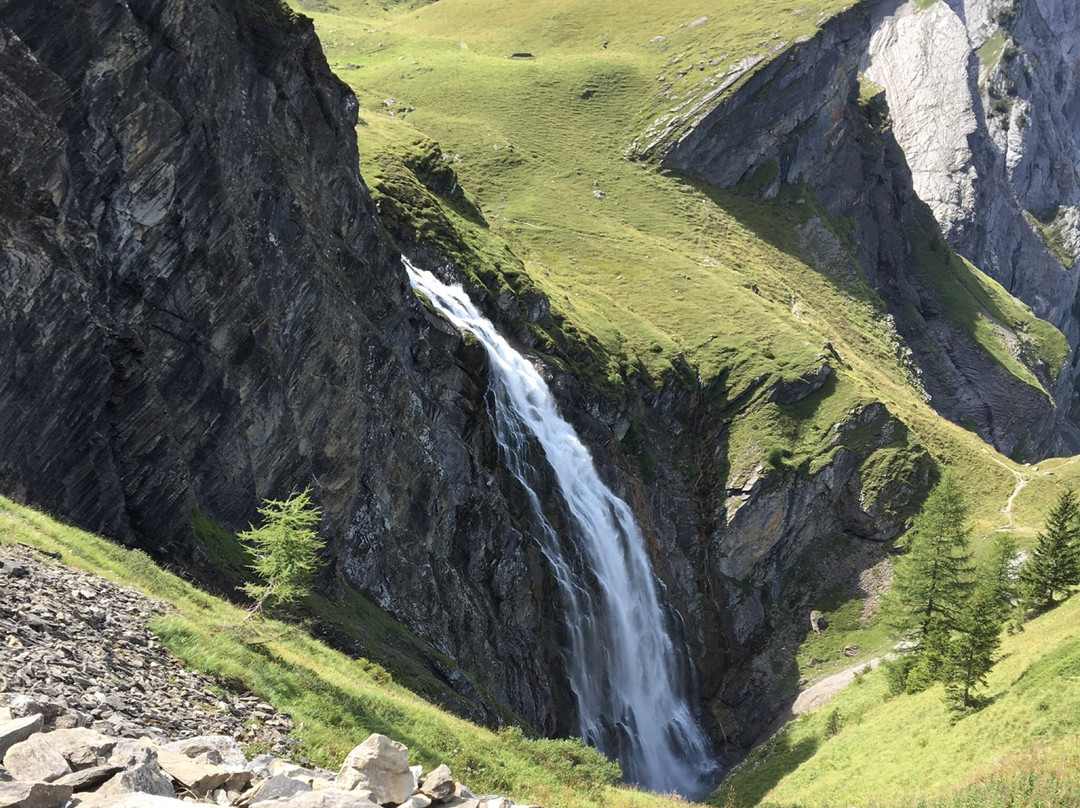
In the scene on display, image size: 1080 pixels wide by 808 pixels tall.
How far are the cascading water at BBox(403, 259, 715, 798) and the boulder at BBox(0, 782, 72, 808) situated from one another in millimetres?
50735

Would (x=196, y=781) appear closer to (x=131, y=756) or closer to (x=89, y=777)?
(x=131, y=756)

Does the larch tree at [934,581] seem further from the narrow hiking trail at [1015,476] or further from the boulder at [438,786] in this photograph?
the boulder at [438,786]

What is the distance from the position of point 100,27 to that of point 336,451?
69.3 ft

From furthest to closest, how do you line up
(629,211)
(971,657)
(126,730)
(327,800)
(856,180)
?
(856,180) < (629,211) < (971,657) < (126,730) < (327,800)

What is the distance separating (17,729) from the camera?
1080 cm

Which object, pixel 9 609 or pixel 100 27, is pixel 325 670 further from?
pixel 100 27

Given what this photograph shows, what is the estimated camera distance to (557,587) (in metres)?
59.8

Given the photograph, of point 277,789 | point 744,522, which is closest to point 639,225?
point 744,522

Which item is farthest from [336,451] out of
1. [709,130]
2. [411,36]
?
[411,36]

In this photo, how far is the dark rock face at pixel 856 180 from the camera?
146 meters

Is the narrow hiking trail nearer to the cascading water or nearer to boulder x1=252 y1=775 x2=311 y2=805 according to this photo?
the cascading water

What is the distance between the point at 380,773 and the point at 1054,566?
4394cm

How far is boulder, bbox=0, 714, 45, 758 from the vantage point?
1058 centimetres

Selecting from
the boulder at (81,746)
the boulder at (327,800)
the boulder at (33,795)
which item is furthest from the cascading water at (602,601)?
the boulder at (33,795)
